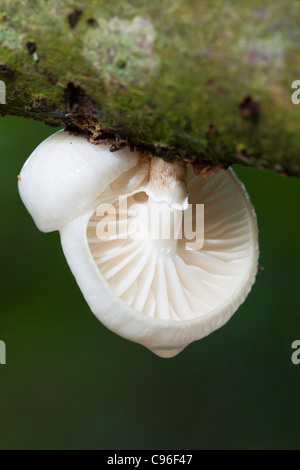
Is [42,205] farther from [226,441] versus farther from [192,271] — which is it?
[226,441]

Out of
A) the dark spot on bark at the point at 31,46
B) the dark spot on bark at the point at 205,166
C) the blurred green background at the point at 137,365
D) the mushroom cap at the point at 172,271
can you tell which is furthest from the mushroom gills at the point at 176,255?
the blurred green background at the point at 137,365

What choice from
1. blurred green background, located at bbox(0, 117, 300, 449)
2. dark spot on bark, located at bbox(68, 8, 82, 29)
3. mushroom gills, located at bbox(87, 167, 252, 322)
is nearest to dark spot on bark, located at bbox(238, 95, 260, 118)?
dark spot on bark, located at bbox(68, 8, 82, 29)

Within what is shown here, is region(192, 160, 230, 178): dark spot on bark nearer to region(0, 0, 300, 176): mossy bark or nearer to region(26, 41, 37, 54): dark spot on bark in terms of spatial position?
region(0, 0, 300, 176): mossy bark

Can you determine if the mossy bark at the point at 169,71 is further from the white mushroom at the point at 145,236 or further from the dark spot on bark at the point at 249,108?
the white mushroom at the point at 145,236

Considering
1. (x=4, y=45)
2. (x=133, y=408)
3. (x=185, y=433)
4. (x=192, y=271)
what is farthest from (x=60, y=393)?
(x=4, y=45)

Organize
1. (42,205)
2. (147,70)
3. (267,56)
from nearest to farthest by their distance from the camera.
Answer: (267,56) → (147,70) → (42,205)

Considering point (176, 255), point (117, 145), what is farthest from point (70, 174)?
point (176, 255)
